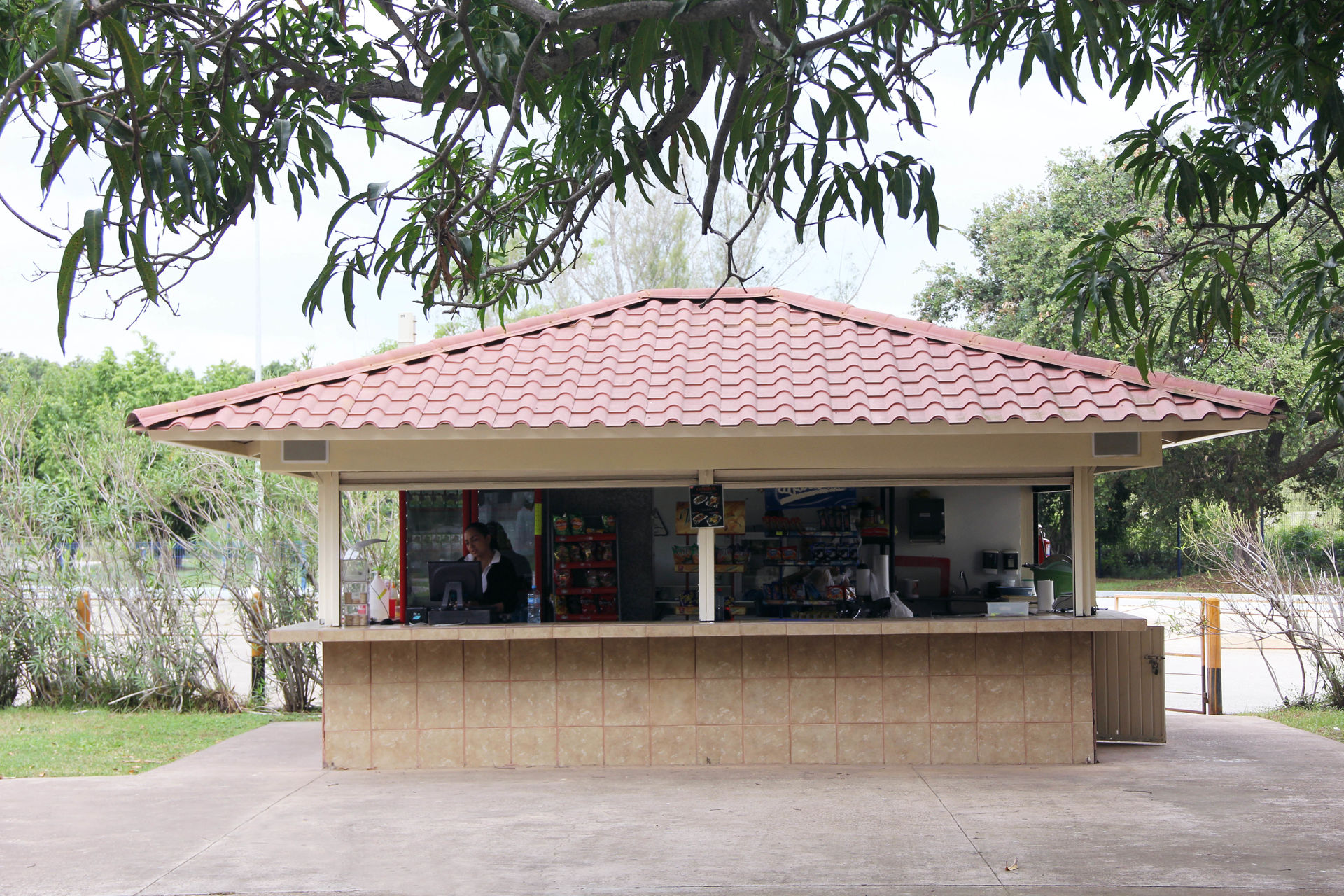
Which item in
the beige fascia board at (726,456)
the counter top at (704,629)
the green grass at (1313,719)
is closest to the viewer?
the counter top at (704,629)

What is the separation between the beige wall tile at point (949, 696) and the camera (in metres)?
8.97

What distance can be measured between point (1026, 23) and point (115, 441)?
11263mm

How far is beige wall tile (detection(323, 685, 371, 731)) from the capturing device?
9.01m

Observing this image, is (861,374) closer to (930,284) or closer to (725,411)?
(725,411)

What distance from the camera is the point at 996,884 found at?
19.6 feet

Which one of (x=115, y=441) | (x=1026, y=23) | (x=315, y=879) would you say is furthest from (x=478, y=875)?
(x=115, y=441)

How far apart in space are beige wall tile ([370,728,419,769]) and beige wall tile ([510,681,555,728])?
0.77 meters

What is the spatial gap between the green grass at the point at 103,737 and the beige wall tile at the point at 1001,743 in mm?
6606

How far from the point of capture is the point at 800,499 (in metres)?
10.7

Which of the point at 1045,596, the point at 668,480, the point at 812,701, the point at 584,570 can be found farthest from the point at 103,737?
the point at 1045,596

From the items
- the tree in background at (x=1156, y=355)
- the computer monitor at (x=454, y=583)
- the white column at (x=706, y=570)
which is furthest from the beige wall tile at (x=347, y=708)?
the tree in background at (x=1156, y=355)

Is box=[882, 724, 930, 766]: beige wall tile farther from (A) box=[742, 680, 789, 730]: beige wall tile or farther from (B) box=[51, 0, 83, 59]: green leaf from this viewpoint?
(B) box=[51, 0, 83, 59]: green leaf

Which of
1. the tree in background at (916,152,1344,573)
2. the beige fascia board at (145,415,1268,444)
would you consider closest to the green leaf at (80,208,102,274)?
the beige fascia board at (145,415,1268,444)

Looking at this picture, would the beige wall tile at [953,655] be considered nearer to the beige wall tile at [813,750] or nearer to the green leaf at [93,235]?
the beige wall tile at [813,750]
